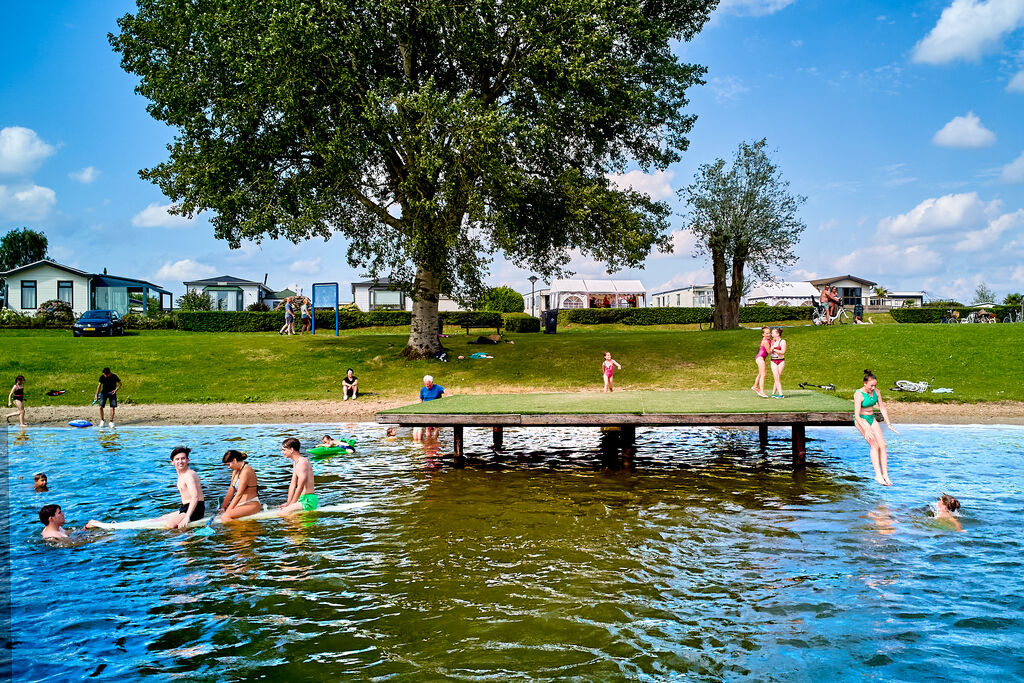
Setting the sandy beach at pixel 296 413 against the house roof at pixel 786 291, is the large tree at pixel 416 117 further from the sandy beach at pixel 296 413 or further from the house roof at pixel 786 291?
the house roof at pixel 786 291

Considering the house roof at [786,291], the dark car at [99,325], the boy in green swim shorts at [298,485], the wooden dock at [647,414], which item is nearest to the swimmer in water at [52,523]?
the boy in green swim shorts at [298,485]

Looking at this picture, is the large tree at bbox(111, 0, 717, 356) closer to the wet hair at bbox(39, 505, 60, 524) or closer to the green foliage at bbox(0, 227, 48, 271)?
the wet hair at bbox(39, 505, 60, 524)

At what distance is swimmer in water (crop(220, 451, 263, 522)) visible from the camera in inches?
532

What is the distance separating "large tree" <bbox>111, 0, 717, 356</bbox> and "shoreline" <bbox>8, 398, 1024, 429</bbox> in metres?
7.92

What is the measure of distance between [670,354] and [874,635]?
31.2 meters

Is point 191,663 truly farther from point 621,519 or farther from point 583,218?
point 583,218

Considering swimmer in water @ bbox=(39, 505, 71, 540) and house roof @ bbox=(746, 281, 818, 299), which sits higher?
house roof @ bbox=(746, 281, 818, 299)

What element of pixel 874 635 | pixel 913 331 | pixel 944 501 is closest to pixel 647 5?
pixel 913 331

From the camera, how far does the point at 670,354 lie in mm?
38750

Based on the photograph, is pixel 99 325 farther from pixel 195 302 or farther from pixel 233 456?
pixel 233 456

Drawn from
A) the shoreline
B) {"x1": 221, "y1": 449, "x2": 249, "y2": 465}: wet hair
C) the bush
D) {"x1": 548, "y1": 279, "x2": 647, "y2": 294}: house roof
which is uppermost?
{"x1": 548, "y1": 279, "x2": 647, "y2": 294}: house roof

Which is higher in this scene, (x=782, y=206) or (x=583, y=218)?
(x=782, y=206)

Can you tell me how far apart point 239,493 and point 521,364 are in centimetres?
2418

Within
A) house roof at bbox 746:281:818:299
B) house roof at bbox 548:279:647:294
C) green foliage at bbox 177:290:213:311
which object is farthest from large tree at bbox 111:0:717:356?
house roof at bbox 746:281:818:299
